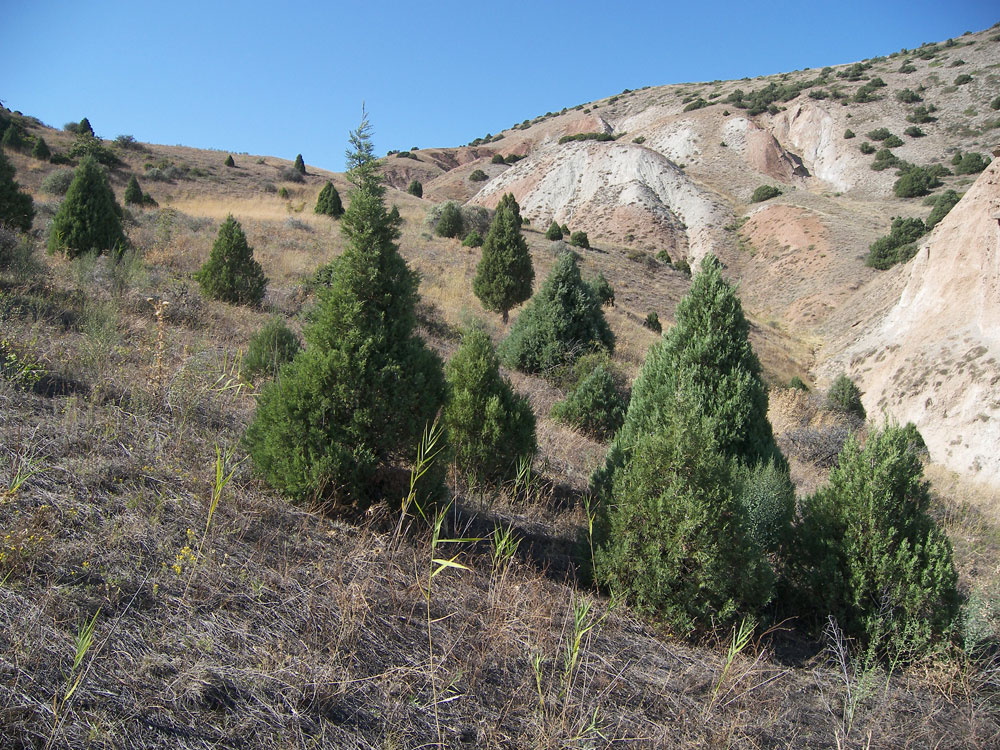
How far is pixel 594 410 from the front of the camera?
26.8 feet

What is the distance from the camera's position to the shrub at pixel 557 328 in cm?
1153

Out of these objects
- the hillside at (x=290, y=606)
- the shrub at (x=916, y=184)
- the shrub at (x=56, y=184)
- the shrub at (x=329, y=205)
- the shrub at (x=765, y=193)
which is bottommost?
the hillside at (x=290, y=606)

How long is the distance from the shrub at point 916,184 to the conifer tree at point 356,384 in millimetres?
42769

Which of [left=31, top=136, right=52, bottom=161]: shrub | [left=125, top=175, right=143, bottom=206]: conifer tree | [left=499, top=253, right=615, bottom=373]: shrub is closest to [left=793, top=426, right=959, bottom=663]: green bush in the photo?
[left=499, top=253, right=615, bottom=373]: shrub

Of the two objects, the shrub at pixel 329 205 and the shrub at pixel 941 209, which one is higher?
the shrub at pixel 941 209

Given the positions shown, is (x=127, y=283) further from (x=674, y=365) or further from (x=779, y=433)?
(x=779, y=433)

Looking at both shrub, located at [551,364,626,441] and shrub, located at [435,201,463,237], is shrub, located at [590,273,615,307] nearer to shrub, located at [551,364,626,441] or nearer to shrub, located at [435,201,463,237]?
shrub, located at [435,201,463,237]

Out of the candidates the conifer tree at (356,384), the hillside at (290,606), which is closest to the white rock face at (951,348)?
the hillside at (290,606)

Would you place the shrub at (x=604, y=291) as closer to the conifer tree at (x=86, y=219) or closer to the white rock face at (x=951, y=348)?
the white rock face at (x=951, y=348)

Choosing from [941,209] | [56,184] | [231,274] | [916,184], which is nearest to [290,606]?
[231,274]

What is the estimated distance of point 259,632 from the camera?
7.73ft

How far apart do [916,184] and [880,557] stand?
41.9 metres

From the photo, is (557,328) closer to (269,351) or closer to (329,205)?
(269,351)

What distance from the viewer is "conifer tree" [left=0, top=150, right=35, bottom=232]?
954cm
